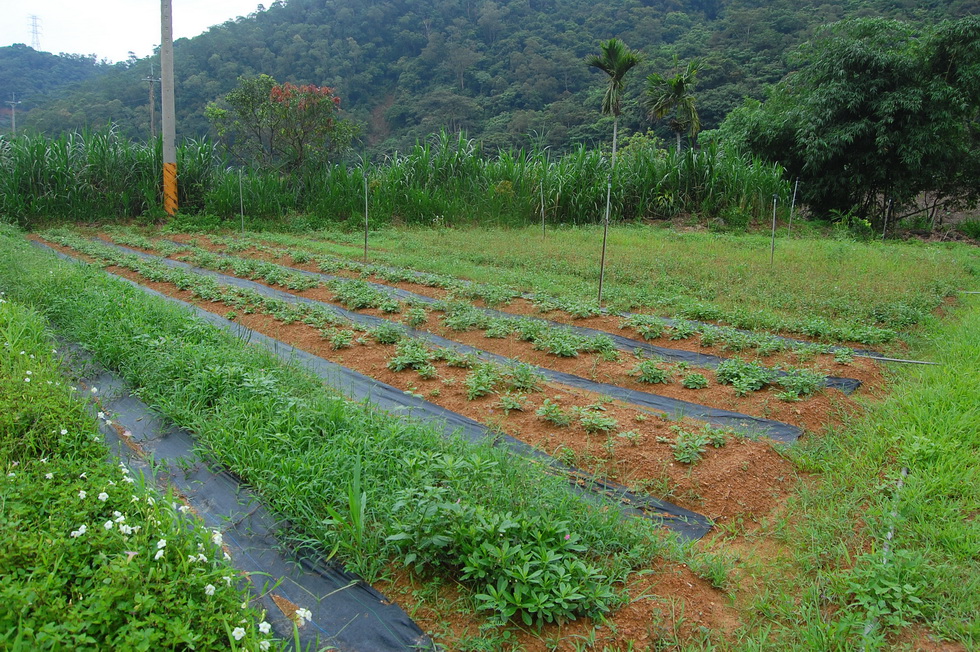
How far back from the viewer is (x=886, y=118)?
1321 cm

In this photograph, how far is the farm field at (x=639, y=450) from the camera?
81.4 inches

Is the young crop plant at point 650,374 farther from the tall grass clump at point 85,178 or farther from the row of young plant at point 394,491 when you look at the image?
the tall grass clump at point 85,178

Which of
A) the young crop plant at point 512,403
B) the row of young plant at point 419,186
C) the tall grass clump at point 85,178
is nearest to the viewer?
the young crop plant at point 512,403

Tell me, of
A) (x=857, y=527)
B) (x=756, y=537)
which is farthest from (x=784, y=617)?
(x=857, y=527)

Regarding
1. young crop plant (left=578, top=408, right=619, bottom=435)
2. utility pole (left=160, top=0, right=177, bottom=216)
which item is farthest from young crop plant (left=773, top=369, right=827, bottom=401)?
utility pole (left=160, top=0, right=177, bottom=216)

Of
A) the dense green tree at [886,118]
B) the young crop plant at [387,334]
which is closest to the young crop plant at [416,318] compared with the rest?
the young crop plant at [387,334]

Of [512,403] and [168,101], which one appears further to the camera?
[168,101]

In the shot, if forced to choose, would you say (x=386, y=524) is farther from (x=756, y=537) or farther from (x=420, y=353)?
(x=420, y=353)

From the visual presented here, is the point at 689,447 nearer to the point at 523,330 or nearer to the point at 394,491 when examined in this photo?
the point at 394,491

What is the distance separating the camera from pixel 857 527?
256 cm

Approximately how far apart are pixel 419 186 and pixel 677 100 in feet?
40.2

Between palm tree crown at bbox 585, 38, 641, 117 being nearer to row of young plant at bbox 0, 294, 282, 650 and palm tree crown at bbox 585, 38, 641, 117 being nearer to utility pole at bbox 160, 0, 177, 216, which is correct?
utility pole at bbox 160, 0, 177, 216

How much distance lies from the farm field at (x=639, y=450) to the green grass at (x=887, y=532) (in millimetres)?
11

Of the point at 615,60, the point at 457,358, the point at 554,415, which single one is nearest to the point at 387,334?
the point at 457,358
